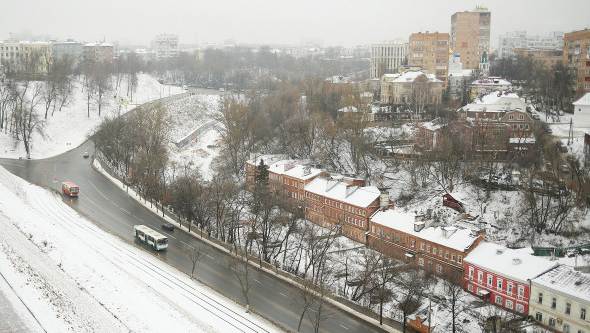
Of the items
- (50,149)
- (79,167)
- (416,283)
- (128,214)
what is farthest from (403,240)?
(50,149)

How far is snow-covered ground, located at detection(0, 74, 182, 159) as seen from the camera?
55094 millimetres

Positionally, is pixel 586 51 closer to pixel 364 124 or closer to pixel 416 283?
pixel 364 124

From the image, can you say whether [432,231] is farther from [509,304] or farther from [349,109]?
[349,109]

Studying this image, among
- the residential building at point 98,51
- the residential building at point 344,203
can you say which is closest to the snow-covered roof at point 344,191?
the residential building at point 344,203

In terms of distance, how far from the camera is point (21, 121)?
182 feet

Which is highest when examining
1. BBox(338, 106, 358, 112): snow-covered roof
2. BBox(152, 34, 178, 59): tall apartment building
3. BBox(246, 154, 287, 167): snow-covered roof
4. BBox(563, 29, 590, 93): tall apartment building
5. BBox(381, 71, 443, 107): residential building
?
BBox(152, 34, 178, 59): tall apartment building

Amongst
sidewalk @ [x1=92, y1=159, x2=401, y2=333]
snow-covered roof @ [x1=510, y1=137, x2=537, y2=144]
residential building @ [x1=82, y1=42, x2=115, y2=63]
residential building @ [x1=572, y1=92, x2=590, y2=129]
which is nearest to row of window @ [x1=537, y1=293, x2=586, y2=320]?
sidewalk @ [x1=92, y1=159, x2=401, y2=333]

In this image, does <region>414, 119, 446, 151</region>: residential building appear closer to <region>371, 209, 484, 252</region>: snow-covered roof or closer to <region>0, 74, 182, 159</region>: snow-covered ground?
<region>371, 209, 484, 252</region>: snow-covered roof

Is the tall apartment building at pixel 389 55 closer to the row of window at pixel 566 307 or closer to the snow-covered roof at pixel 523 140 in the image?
the snow-covered roof at pixel 523 140

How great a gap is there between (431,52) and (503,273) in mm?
50334

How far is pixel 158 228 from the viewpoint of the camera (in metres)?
36.9

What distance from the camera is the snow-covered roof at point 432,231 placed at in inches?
1222

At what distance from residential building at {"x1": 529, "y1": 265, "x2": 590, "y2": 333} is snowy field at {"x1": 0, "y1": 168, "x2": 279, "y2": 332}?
461 inches

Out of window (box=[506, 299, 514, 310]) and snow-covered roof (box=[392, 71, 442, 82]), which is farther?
snow-covered roof (box=[392, 71, 442, 82])
